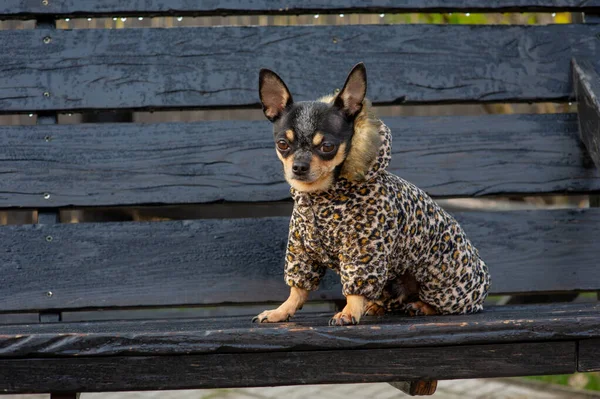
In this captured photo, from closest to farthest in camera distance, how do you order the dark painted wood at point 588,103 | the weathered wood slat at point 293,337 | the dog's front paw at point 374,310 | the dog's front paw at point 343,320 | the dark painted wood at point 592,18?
the weathered wood slat at point 293,337, the dog's front paw at point 343,320, the dog's front paw at point 374,310, the dark painted wood at point 588,103, the dark painted wood at point 592,18

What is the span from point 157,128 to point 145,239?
0.44m

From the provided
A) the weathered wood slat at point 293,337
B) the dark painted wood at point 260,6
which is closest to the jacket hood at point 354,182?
the weathered wood slat at point 293,337

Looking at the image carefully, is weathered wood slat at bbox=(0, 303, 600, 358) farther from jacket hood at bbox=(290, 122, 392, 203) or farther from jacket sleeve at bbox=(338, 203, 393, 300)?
jacket hood at bbox=(290, 122, 392, 203)

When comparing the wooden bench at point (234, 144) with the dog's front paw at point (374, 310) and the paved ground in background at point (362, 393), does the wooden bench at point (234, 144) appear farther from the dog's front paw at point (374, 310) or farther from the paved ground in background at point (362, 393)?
the paved ground in background at point (362, 393)

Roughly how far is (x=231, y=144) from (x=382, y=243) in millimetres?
1050

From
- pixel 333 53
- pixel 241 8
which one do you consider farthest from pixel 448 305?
pixel 241 8

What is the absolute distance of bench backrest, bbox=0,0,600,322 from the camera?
316 centimetres

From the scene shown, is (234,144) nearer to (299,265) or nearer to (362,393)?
(299,265)

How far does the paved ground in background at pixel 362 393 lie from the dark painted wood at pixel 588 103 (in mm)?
2056

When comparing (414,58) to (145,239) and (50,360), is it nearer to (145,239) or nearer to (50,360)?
(145,239)

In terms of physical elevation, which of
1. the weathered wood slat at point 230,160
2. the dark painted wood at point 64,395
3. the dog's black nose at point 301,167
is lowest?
the dark painted wood at point 64,395

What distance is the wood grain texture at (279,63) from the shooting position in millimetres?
3191

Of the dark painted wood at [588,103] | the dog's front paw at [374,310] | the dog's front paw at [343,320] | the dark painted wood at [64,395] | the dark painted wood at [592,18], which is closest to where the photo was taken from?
the dark painted wood at [64,395]

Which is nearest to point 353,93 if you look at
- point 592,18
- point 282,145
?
point 282,145
